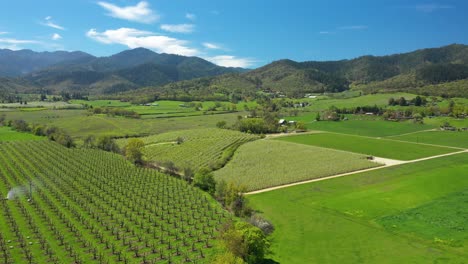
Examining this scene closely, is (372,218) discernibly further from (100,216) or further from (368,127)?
(368,127)

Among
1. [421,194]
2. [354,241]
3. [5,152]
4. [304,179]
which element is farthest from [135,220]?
[5,152]

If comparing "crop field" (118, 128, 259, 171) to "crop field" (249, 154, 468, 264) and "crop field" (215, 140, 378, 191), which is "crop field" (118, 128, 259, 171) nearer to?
"crop field" (215, 140, 378, 191)

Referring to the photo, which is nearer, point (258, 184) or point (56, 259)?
point (56, 259)

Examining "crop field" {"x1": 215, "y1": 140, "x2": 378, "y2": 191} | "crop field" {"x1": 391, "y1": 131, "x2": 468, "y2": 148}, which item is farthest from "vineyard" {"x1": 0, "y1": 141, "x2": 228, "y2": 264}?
"crop field" {"x1": 391, "y1": 131, "x2": 468, "y2": 148}

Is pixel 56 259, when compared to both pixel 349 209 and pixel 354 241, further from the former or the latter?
pixel 349 209

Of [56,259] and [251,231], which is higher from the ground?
[251,231]

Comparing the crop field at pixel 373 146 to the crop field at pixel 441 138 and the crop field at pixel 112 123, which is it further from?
the crop field at pixel 112 123

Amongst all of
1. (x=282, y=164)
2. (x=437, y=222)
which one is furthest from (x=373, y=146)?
(x=437, y=222)
